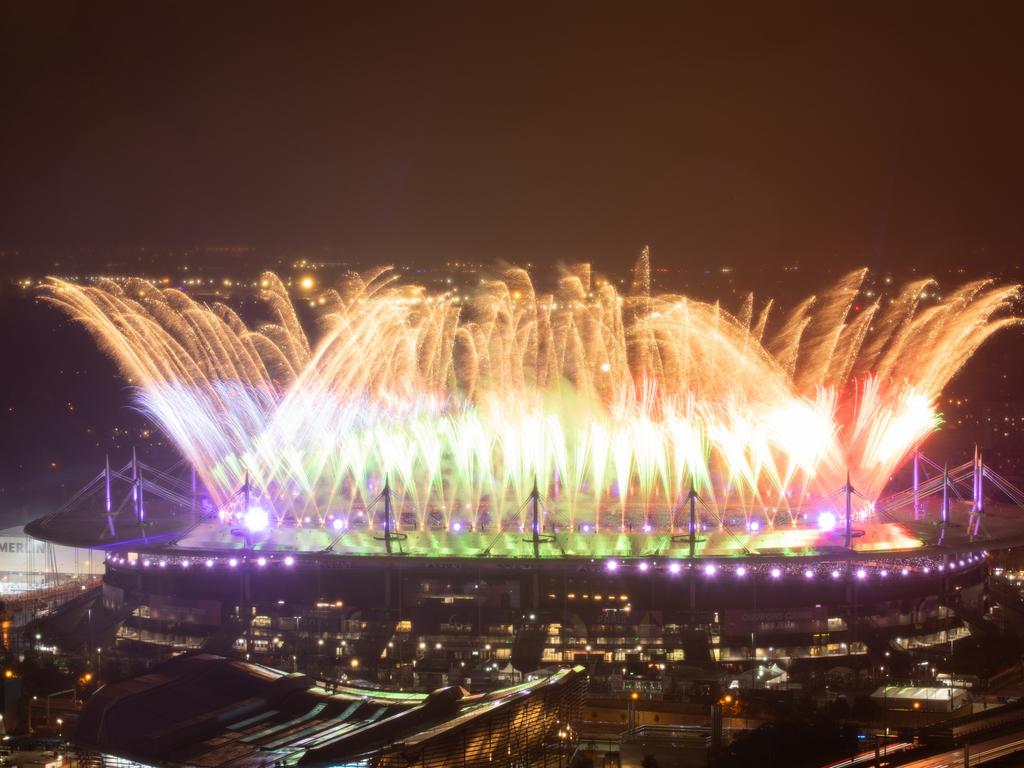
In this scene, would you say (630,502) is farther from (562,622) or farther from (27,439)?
(27,439)

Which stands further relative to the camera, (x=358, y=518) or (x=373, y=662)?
(x=358, y=518)

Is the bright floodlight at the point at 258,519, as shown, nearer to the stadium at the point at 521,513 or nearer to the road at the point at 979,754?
the stadium at the point at 521,513

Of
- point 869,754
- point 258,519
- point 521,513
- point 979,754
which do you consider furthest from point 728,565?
point 258,519

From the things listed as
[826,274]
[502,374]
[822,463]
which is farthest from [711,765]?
[826,274]

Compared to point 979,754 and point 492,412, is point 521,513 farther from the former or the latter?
point 979,754

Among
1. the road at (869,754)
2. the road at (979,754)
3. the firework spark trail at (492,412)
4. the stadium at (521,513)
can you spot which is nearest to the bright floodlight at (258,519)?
the stadium at (521,513)
